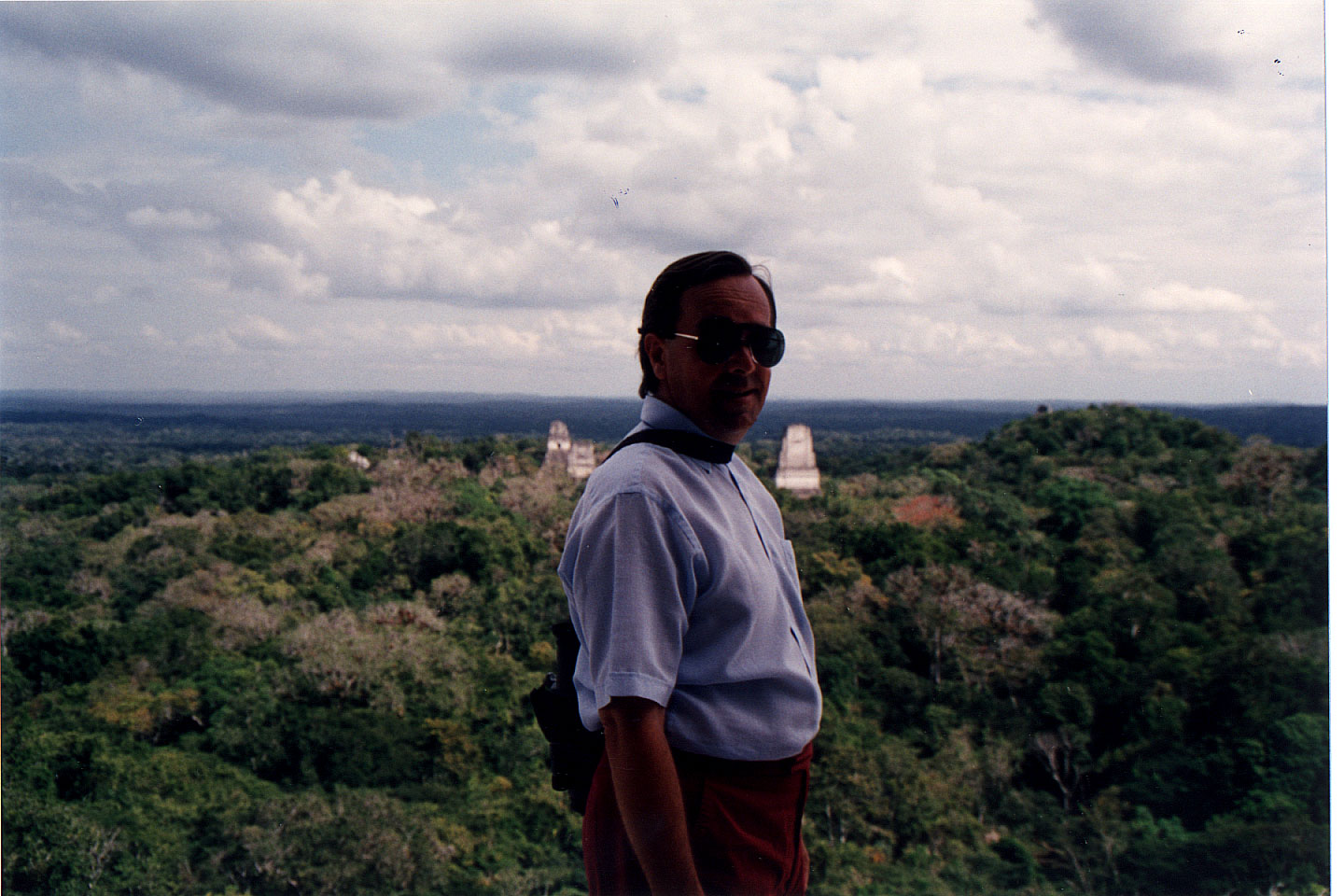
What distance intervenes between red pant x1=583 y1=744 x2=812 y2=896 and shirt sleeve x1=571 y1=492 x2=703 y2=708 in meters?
0.21

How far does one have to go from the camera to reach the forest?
8.27 meters

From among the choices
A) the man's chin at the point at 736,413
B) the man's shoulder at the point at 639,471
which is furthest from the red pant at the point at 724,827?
the man's chin at the point at 736,413

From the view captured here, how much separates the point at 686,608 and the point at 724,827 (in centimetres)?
38

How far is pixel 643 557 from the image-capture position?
54.5 inches

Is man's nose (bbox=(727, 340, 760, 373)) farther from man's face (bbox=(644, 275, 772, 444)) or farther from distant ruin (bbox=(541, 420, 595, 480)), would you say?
distant ruin (bbox=(541, 420, 595, 480))

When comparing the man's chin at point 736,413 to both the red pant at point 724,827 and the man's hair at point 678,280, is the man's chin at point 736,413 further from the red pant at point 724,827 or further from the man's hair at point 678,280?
the red pant at point 724,827

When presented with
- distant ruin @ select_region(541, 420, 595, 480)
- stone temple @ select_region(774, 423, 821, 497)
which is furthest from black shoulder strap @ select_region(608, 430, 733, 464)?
stone temple @ select_region(774, 423, 821, 497)

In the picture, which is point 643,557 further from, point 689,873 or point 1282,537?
point 1282,537

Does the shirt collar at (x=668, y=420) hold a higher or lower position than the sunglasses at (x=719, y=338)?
lower

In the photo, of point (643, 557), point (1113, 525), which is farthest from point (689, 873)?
point (1113, 525)

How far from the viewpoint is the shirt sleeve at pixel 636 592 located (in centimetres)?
138

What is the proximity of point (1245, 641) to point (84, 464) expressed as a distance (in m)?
12.5

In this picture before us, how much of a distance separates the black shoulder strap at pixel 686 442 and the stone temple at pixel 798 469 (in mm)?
10628

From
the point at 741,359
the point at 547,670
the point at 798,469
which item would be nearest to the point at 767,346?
the point at 741,359
